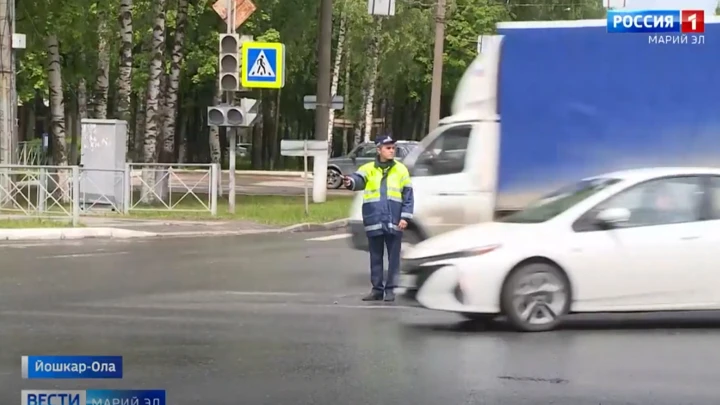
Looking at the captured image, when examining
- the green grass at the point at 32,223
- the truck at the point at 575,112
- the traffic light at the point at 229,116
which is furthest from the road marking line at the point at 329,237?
the truck at the point at 575,112

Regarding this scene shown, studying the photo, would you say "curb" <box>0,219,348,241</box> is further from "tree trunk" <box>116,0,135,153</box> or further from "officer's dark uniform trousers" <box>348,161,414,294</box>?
"officer's dark uniform trousers" <box>348,161,414,294</box>

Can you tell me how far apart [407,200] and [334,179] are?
25.9 m

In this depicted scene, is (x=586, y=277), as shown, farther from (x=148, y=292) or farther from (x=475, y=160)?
(x=148, y=292)

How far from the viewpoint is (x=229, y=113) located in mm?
21469

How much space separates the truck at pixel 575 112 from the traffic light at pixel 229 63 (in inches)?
336

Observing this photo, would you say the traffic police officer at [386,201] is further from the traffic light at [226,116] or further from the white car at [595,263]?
the traffic light at [226,116]

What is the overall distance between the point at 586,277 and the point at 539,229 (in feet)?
1.91

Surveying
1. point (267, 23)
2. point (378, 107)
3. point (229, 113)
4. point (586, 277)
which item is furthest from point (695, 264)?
point (378, 107)

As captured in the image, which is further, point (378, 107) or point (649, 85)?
point (378, 107)

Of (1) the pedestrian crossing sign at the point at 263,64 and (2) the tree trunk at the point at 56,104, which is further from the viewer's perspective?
(2) the tree trunk at the point at 56,104

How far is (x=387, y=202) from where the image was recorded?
37.7ft

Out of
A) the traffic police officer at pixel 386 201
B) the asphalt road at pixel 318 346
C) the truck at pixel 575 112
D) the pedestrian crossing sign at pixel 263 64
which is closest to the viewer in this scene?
the asphalt road at pixel 318 346

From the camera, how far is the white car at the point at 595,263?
381 inches

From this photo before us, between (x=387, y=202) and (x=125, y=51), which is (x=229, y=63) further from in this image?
(x=387, y=202)
